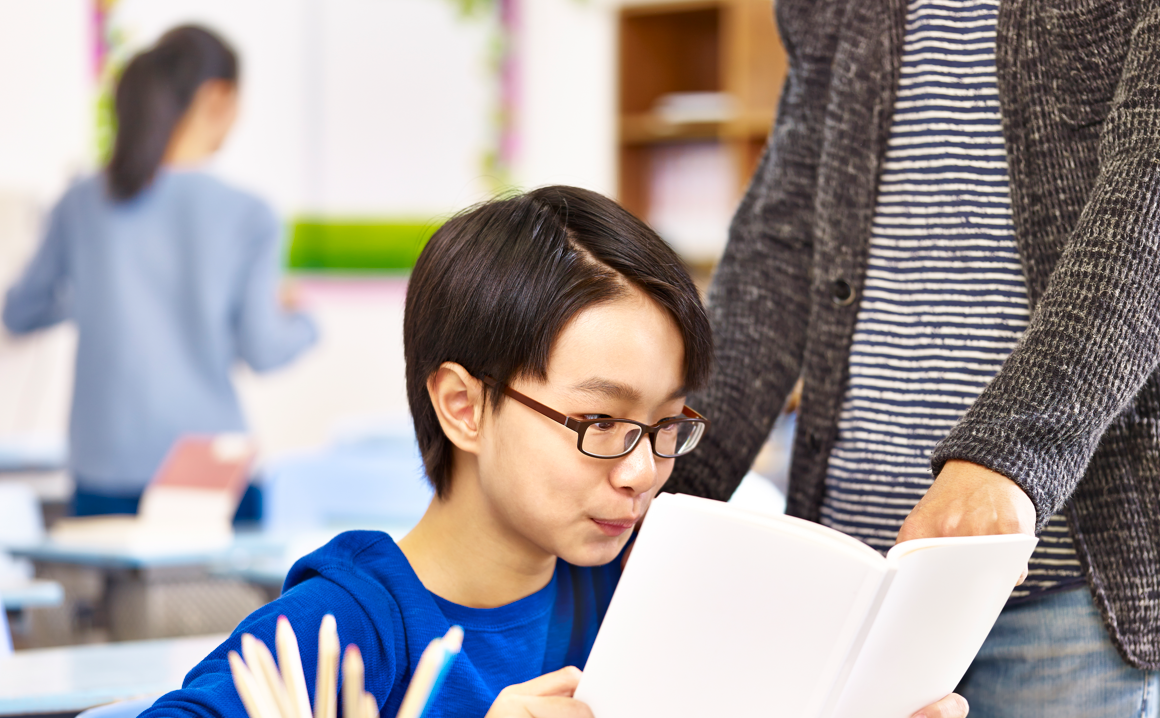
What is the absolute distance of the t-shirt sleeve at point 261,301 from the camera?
2.73 m

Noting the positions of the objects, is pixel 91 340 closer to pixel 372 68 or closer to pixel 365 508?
pixel 365 508

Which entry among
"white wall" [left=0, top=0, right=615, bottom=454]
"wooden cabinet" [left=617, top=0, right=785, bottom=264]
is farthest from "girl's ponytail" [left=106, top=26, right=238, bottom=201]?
"wooden cabinet" [left=617, top=0, right=785, bottom=264]

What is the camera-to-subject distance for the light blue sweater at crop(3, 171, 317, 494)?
266cm

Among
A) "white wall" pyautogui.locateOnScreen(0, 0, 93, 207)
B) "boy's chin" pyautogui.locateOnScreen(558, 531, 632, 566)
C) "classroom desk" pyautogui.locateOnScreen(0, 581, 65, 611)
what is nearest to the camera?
"boy's chin" pyautogui.locateOnScreen(558, 531, 632, 566)

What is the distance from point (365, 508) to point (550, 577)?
1.87 m

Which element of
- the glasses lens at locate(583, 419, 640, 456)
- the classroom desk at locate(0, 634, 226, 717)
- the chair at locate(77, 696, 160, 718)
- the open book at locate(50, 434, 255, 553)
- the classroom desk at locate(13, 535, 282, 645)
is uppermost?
the glasses lens at locate(583, 419, 640, 456)

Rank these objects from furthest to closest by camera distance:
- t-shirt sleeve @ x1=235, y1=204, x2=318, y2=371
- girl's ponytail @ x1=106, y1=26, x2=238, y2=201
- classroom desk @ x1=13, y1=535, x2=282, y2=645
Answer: t-shirt sleeve @ x1=235, y1=204, x2=318, y2=371, girl's ponytail @ x1=106, y1=26, x2=238, y2=201, classroom desk @ x1=13, y1=535, x2=282, y2=645

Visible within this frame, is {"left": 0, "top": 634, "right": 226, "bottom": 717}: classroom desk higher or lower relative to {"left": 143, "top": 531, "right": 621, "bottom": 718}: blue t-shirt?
lower

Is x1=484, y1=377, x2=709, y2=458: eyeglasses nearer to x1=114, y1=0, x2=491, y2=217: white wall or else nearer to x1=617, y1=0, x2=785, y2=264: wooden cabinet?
x1=114, y1=0, x2=491, y2=217: white wall

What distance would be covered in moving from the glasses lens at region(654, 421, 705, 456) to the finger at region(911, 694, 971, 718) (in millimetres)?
282

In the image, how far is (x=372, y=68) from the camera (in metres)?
4.85

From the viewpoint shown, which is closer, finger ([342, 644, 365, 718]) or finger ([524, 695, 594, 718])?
finger ([342, 644, 365, 718])

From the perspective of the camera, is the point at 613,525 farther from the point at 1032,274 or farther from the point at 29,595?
the point at 29,595

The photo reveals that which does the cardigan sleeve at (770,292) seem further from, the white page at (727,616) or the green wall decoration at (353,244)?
the green wall decoration at (353,244)
